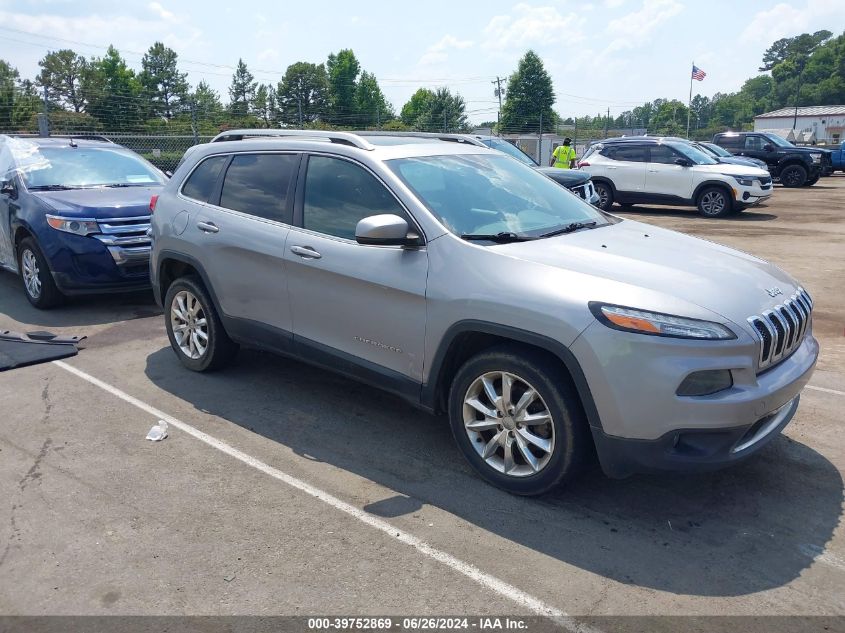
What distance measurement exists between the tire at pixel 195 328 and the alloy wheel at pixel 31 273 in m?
2.72

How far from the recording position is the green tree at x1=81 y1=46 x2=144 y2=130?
2577 cm

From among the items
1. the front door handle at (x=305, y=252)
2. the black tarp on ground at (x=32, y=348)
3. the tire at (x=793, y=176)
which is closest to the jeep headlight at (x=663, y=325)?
the front door handle at (x=305, y=252)

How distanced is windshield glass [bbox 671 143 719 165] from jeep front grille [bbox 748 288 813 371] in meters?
14.0

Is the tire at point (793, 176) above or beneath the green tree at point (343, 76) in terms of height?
beneath

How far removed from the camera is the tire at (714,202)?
1641cm

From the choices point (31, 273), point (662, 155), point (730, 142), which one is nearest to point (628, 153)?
point (662, 155)

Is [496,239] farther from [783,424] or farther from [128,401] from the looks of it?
[128,401]

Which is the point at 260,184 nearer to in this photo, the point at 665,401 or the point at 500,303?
the point at 500,303

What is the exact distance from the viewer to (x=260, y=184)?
201 inches

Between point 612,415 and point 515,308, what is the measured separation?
0.69m

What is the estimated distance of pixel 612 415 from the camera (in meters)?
3.36

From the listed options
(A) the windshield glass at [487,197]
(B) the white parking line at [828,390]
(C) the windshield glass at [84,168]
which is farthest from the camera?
(C) the windshield glass at [84,168]

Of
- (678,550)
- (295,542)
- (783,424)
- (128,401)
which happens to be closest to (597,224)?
(783,424)

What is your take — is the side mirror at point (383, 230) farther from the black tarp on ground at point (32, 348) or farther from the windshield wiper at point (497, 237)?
the black tarp on ground at point (32, 348)
